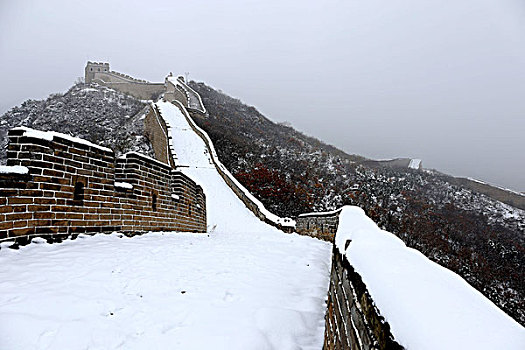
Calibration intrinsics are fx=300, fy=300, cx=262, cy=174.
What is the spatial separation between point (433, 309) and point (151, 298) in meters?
1.97

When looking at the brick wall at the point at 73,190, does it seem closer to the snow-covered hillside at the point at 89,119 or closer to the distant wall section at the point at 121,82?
the snow-covered hillside at the point at 89,119

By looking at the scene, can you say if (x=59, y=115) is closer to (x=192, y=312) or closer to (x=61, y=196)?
(x=61, y=196)

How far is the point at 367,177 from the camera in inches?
888

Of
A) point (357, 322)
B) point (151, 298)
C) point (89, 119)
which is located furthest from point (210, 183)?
point (89, 119)

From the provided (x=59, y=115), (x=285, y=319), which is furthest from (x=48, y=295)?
(x=59, y=115)

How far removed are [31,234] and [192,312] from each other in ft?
6.34

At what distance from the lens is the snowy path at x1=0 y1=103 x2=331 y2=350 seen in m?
1.65

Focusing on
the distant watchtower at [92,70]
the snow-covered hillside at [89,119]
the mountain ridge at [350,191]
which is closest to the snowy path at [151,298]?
the mountain ridge at [350,191]

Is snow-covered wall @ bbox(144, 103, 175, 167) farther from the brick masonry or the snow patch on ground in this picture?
the brick masonry

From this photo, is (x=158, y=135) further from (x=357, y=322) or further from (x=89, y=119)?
(x=357, y=322)

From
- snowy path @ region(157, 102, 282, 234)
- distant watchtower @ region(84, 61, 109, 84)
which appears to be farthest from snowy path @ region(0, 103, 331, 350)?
distant watchtower @ region(84, 61, 109, 84)

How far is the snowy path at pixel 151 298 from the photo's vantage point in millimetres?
1646

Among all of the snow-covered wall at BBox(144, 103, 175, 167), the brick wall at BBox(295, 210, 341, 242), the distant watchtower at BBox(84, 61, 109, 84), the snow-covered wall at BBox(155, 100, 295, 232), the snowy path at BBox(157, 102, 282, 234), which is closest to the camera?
the brick wall at BBox(295, 210, 341, 242)

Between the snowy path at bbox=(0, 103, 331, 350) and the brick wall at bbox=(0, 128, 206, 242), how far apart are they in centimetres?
25
